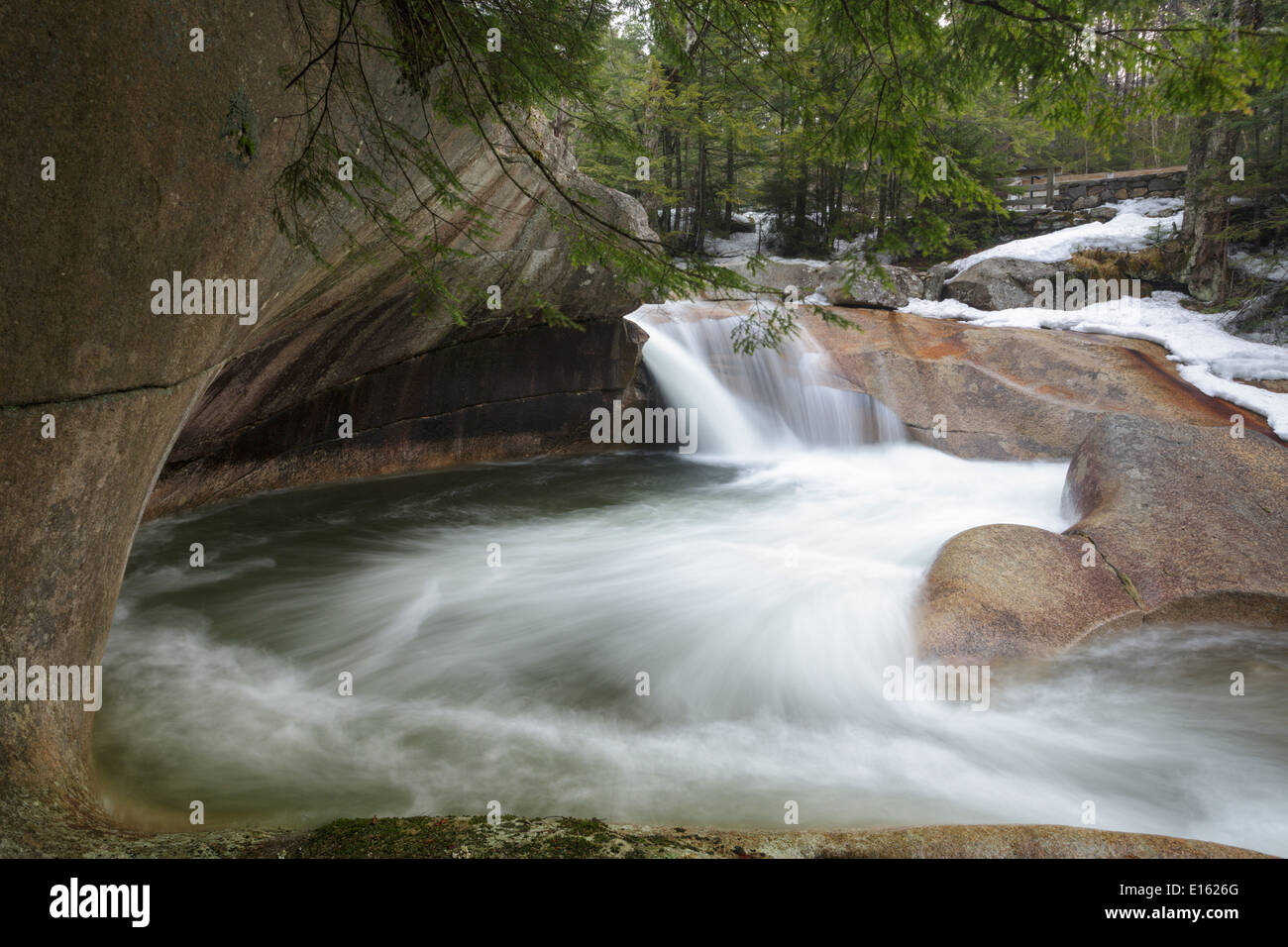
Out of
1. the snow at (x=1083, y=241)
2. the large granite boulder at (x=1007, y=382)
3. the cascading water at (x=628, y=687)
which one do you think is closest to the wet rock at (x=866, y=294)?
the large granite boulder at (x=1007, y=382)

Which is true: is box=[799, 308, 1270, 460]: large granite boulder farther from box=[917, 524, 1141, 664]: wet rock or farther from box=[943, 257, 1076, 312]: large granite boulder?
box=[917, 524, 1141, 664]: wet rock

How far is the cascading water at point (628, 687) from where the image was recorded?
385cm

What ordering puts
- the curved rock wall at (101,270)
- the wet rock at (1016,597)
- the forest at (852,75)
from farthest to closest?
the wet rock at (1016,597)
the forest at (852,75)
the curved rock wall at (101,270)

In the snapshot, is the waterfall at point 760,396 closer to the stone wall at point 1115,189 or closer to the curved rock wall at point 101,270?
the curved rock wall at point 101,270

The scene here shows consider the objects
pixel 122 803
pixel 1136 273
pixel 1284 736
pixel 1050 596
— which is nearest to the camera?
pixel 122 803

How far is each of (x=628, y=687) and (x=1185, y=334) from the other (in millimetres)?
11618

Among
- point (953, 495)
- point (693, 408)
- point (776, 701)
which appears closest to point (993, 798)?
point (776, 701)

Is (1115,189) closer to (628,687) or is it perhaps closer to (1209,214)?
(1209,214)

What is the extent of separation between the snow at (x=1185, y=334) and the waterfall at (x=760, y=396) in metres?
3.04

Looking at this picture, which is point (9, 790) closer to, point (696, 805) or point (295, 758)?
point (295, 758)

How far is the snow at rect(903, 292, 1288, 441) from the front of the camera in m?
9.48

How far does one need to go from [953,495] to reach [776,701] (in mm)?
6007

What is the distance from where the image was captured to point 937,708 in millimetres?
4766

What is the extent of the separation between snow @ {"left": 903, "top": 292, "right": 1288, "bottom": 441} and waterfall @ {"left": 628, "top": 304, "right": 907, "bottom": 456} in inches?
120
